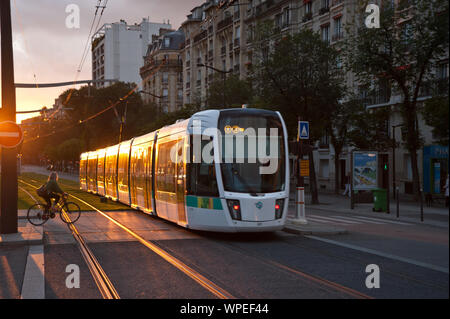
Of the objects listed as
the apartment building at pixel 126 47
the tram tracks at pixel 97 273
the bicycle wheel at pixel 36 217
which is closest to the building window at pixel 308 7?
the bicycle wheel at pixel 36 217

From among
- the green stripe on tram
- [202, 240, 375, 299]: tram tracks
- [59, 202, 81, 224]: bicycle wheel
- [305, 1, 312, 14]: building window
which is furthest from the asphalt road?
[305, 1, 312, 14]: building window

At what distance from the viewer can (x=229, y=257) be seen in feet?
32.8

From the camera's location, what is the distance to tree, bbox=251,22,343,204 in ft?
92.4

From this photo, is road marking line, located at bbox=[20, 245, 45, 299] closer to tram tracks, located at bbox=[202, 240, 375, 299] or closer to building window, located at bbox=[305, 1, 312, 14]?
tram tracks, located at bbox=[202, 240, 375, 299]

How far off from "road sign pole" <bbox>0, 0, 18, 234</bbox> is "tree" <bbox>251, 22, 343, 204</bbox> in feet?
57.0

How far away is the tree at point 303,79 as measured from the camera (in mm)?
28172

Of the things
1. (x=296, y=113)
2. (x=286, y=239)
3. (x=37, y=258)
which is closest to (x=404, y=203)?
(x=296, y=113)

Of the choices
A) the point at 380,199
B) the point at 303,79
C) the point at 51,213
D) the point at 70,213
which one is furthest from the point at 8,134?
the point at 303,79

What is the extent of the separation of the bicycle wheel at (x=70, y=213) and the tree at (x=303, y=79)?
14.5 m

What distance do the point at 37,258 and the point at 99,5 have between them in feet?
61.0

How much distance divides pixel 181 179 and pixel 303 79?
54.0 feet

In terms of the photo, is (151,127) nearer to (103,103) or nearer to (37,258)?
(103,103)

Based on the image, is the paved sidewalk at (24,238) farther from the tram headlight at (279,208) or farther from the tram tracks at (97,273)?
the tram headlight at (279,208)

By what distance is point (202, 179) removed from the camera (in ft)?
40.5
